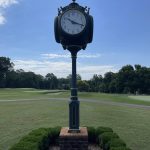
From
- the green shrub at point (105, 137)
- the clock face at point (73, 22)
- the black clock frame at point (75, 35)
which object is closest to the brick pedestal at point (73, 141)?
the green shrub at point (105, 137)

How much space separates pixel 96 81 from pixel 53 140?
9334 cm

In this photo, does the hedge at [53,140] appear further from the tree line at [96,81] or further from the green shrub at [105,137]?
the tree line at [96,81]

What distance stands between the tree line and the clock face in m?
56.0

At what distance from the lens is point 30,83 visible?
120 metres

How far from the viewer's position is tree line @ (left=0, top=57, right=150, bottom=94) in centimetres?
8812

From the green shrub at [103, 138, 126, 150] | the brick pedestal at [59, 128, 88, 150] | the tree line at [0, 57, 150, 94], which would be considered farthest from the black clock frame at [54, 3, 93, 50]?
the tree line at [0, 57, 150, 94]

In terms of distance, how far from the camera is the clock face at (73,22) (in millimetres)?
8945

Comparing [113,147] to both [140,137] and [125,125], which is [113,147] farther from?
[125,125]

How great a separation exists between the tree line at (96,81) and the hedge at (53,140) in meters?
54.0

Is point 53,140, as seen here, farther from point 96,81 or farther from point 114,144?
point 96,81

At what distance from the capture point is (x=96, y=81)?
104000 millimetres

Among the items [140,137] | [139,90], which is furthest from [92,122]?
[139,90]

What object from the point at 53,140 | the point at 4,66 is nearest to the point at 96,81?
the point at 4,66

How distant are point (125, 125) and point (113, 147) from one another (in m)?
8.17
